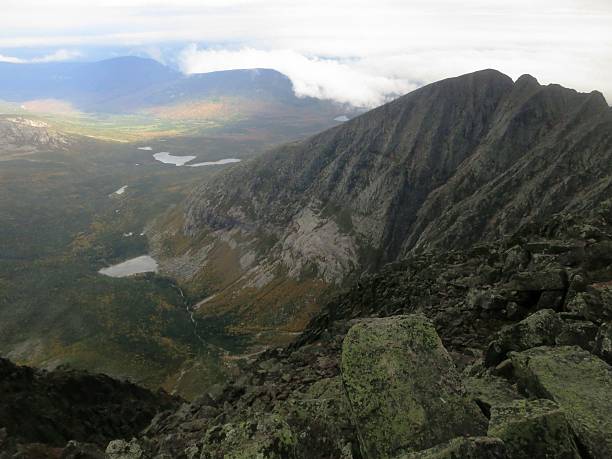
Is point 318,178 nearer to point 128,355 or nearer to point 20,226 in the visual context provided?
point 128,355

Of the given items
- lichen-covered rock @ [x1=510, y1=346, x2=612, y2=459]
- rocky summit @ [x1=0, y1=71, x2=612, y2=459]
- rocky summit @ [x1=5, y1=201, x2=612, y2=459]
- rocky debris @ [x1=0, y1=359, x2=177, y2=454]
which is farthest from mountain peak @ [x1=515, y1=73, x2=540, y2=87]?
lichen-covered rock @ [x1=510, y1=346, x2=612, y2=459]

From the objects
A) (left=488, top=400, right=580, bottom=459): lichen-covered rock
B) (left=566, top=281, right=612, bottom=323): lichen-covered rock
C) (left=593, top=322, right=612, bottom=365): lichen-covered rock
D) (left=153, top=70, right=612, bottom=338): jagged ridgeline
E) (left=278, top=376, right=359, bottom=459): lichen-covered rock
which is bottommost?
(left=153, top=70, right=612, bottom=338): jagged ridgeline

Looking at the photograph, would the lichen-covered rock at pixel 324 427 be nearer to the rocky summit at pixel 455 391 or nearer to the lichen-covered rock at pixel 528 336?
the rocky summit at pixel 455 391

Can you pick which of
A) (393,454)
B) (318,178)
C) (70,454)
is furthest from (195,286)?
(393,454)

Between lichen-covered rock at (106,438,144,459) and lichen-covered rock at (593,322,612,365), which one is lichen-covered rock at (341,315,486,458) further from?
lichen-covered rock at (106,438,144,459)

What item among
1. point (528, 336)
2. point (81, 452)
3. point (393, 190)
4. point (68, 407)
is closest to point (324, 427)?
point (528, 336)

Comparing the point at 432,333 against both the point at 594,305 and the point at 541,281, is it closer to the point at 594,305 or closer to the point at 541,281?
the point at 594,305
